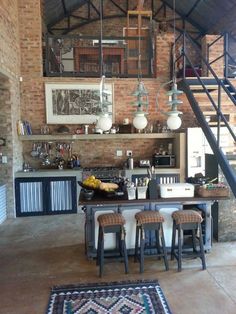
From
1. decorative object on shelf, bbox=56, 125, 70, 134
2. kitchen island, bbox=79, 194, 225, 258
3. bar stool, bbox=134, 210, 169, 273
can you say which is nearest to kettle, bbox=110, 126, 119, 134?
decorative object on shelf, bbox=56, 125, 70, 134

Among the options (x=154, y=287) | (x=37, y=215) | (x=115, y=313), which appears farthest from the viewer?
(x=37, y=215)

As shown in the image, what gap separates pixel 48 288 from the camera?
3.13 metres

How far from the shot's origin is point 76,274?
136 inches

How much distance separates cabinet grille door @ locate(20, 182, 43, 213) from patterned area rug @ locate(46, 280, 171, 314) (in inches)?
121

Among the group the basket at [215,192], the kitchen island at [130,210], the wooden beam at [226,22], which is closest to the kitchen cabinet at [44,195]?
the kitchen island at [130,210]

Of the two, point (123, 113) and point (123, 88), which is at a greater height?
point (123, 88)

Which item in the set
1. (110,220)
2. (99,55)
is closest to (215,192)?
(110,220)

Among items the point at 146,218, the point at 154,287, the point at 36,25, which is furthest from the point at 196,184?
the point at 36,25

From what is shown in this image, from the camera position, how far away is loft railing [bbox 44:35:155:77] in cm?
661

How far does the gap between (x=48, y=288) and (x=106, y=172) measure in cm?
326

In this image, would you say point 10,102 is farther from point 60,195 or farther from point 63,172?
point 60,195

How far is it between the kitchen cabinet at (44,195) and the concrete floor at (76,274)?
1.13 m

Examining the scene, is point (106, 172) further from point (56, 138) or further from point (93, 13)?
point (93, 13)

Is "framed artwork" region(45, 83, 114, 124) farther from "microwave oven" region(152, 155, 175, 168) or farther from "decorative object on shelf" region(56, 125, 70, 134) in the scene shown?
"microwave oven" region(152, 155, 175, 168)
